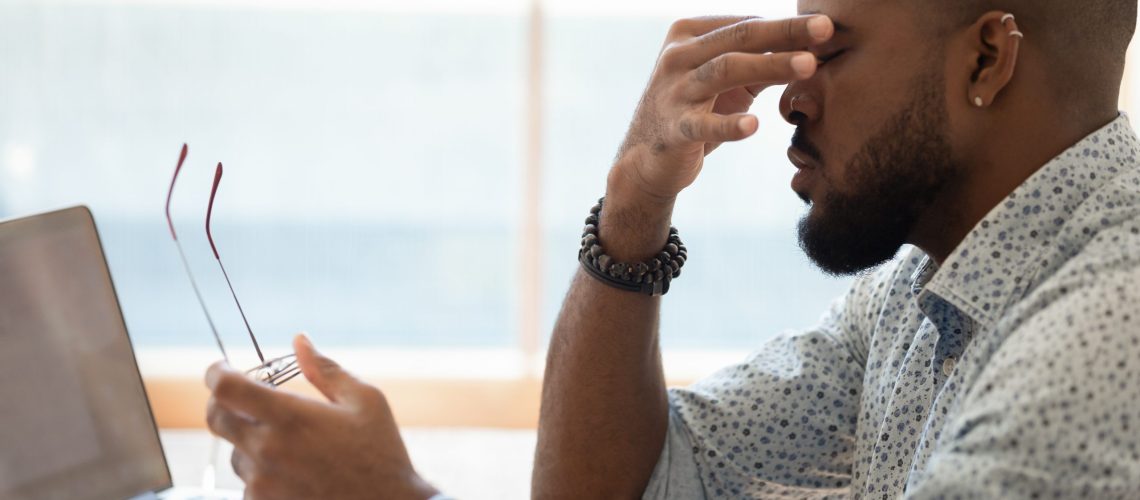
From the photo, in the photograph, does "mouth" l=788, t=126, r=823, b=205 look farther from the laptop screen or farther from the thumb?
the laptop screen

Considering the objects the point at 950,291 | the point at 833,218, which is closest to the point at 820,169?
the point at 833,218

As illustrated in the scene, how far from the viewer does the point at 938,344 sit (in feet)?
3.73

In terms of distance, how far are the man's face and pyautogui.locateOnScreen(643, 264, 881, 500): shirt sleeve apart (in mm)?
168

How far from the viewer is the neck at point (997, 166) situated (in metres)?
1.09

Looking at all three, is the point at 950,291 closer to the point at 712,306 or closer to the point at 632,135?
the point at 632,135

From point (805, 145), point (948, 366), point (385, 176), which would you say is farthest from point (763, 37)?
point (385, 176)

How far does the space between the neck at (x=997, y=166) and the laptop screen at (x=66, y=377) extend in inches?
31.9

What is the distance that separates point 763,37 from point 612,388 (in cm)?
46

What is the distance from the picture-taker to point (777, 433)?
135cm

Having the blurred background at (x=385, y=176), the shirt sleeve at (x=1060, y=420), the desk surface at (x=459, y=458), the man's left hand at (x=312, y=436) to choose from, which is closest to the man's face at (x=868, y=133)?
the shirt sleeve at (x=1060, y=420)

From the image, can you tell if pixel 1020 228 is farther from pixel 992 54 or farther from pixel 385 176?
pixel 385 176

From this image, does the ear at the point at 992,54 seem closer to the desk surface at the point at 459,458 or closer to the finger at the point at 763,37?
the finger at the point at 763,37

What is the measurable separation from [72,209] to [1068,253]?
35.9 inches

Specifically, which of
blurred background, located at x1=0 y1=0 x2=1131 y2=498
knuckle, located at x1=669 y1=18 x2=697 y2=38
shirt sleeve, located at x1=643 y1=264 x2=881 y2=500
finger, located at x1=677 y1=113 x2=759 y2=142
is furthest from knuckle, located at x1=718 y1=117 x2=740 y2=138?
blurred background, located at x1=0 y1=0 x2=1131 y2=498
